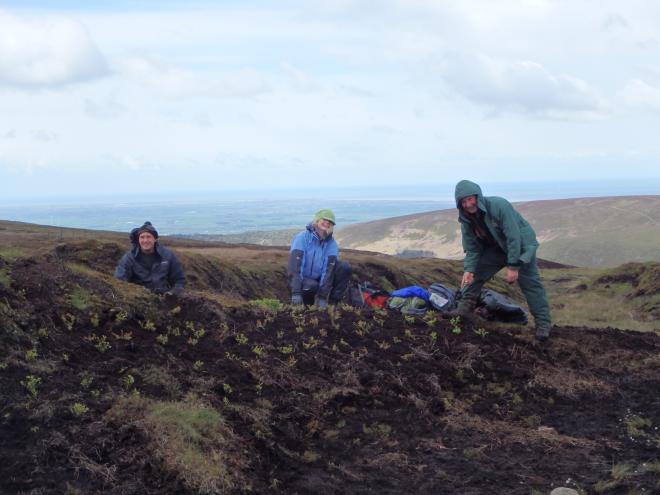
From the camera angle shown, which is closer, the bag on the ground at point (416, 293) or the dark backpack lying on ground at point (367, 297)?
the bag on the ground at point (416, 293)

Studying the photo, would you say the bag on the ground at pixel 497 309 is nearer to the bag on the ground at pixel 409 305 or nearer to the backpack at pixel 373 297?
the bag on the ground at pixel 409 305

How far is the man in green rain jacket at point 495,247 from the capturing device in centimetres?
1001

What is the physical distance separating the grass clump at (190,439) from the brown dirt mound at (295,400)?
0.6 inches

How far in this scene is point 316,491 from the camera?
5617 millimetres

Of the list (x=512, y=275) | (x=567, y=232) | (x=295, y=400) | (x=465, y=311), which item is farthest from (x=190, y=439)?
(x=567, y=232)

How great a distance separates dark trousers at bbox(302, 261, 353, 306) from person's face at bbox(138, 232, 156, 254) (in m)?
2.98

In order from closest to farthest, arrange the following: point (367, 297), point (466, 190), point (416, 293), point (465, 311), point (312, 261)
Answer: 1. point (466, 190)
2. point (465, 311)
3. point (416, 293)
4. point (312, 261)
5. point (367, 297)

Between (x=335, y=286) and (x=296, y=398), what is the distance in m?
5.42

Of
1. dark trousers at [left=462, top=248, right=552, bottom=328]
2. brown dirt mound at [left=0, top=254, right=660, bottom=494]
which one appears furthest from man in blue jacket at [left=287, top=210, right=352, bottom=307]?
dark trousers at [left=462, top=248, right=552, bottom=328]

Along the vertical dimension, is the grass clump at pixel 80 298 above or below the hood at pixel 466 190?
below

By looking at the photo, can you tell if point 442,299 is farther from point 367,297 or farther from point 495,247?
point 367,297

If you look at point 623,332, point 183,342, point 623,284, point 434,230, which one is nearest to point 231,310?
point 183,342

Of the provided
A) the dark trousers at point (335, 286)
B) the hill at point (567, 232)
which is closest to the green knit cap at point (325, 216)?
the dark trousers at point (335, 286)

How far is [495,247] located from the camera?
10.7 m
